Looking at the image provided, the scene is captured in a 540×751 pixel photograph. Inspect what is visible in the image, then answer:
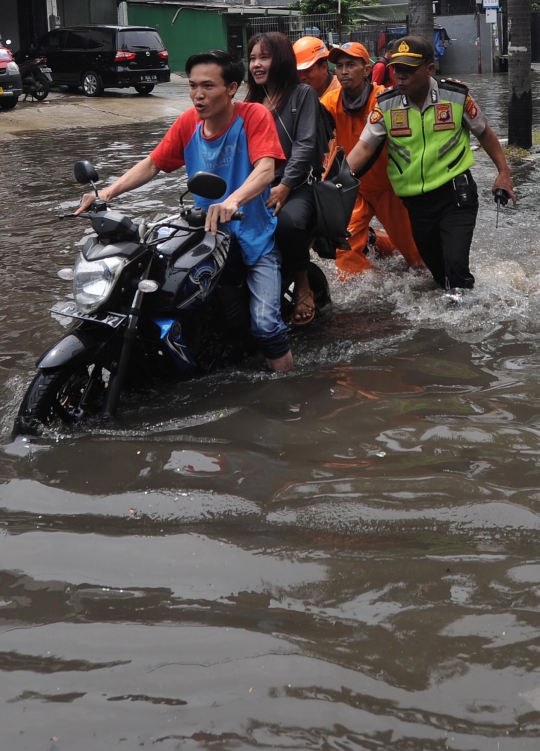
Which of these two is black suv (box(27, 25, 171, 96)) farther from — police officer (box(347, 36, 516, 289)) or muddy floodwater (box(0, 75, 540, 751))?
muddy floodwater (box(0, 75, 540, 751))

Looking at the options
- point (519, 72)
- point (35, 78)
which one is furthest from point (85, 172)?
point (35, 78)

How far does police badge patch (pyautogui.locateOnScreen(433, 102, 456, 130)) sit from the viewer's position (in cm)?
608

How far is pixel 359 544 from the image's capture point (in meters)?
3.47

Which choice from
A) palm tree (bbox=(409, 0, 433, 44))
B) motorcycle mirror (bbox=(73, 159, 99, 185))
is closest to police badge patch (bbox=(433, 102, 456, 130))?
motorcycle mirror (bbox=(73, 159, 99, 185))

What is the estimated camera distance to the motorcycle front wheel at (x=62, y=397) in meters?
4.40

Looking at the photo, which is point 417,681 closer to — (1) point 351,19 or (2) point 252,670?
(2) point 252,670

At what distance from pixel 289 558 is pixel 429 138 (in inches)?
143

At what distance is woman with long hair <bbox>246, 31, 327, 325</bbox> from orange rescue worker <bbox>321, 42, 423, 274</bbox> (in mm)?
1016

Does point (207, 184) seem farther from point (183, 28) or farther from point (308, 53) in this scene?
point (183, 28)

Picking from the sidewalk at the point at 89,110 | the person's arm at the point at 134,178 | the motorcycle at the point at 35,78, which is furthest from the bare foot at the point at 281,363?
the motorcycle at the point at 35,78

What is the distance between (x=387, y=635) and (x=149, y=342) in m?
2.32

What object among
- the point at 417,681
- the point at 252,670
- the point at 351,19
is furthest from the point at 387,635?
the point at 351,19

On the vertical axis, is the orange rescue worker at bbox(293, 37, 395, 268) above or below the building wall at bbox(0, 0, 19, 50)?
below

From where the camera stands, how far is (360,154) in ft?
20.7
